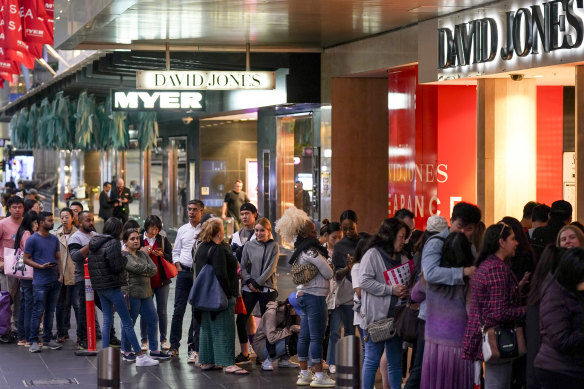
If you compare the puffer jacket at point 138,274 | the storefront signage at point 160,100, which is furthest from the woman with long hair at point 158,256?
the storefront signage at point 160,100

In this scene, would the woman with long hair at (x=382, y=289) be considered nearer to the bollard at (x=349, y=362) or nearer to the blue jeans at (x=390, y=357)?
the blue jeans at (x=390, y=357)

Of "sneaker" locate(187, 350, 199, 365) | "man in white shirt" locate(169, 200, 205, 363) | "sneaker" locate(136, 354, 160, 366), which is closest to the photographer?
"sneaker" locate(136, 354, 160, 366)

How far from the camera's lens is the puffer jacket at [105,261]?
12578mm

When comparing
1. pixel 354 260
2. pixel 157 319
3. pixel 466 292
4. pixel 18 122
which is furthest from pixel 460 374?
pixel 18 122

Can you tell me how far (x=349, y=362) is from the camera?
7.76 meters

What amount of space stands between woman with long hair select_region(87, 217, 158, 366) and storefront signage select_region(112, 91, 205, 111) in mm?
6711

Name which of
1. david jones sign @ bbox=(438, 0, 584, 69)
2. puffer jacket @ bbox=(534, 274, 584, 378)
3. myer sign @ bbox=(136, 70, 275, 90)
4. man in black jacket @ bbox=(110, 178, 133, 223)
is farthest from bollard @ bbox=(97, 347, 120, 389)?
man in black jacket @ bbox=(110, 178, 133, 223)

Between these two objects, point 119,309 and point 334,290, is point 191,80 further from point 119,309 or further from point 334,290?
point 334,290

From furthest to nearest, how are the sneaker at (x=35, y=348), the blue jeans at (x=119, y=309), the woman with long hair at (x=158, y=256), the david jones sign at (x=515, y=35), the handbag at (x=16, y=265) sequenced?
the handbag at (x=16, y=265), the sneaker at (x=35, y=348), the woman with long hair at (x=158, y=256), the blue jeans at (x=119, y=309), the david jones sign at (x=515, y=35)

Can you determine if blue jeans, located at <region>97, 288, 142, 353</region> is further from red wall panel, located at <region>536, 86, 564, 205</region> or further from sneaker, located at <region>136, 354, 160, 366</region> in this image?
red wall panel, located at <region>536, 86, 564, 205</region>

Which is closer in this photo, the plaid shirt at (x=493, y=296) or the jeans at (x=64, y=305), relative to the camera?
the plaid shirt at (x=493, y=296)

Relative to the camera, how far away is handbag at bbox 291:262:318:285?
1105 cm

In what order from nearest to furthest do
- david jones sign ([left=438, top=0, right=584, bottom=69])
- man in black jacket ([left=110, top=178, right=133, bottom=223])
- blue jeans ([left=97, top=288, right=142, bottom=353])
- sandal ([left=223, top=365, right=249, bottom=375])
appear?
david jones sign ([left=438, top=0, right=584, bottom=69]), sandal ([left=223, top=365, right=249, bottom=375]), blue jeans ([left=97, top=288, right=142, bottom=353]), man in black jacket ([left=110, top=178, right=133, bottom=223])

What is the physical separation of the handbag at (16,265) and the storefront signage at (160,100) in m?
5.62
